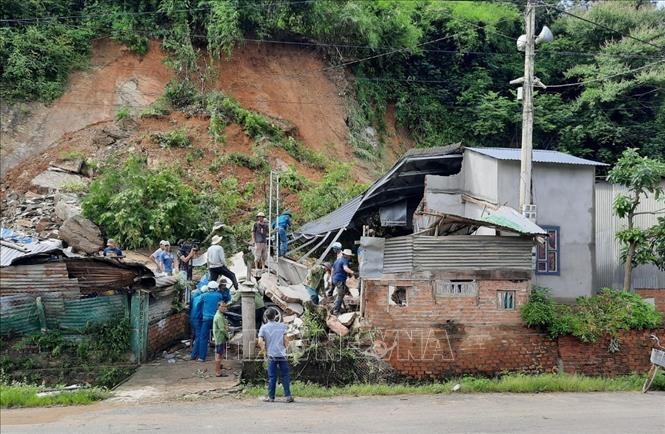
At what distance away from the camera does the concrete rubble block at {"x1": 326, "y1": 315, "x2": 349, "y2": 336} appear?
1221 centimetres

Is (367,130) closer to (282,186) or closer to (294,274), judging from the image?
(282,186)

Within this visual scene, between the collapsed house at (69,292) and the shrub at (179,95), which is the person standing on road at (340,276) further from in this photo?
the shrub at (179,95)

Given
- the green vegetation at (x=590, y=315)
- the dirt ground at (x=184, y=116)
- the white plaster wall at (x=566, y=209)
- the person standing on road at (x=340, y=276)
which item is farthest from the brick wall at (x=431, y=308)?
the dirt ground at (x=184, y=116)

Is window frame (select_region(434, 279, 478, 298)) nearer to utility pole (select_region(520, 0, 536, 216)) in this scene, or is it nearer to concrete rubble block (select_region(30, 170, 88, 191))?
utility pole (select_region(520, 0, 536, 216))

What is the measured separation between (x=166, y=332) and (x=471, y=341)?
19.6 feet

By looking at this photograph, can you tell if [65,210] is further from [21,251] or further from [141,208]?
[21,251]

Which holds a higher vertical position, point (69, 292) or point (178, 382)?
point (69, 292)

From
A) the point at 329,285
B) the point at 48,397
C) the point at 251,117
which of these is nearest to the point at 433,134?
the point at 251,117

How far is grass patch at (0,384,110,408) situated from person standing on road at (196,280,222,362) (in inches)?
89.3

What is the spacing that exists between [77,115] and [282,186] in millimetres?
8179

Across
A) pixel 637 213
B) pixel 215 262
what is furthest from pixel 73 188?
pixel 637 213

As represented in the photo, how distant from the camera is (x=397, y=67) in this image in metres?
31.2

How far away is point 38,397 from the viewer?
9914mm

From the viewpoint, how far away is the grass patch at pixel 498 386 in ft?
36.6
